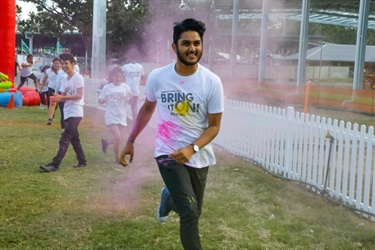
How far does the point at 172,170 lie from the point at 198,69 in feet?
2.40

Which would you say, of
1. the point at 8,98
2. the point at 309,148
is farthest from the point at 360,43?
the point at 309,148

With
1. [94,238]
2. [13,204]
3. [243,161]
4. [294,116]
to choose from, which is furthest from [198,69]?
[243,161]

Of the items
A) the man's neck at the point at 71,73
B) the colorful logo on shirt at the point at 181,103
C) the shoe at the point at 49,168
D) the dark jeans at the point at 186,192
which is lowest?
the shoe at the point at 49,168

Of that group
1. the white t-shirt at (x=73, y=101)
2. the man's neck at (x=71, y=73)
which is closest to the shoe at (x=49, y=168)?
the white t-shirt at (x=73, y=101)

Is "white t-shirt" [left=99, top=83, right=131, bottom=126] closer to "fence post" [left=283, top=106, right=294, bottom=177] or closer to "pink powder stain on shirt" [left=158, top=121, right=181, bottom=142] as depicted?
"fence post" [left=283, top=106, right=294, bottom=177]

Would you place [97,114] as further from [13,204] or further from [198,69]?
[198,69]

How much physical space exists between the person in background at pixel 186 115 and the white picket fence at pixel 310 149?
257cm

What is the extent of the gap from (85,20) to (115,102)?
27.3 meters

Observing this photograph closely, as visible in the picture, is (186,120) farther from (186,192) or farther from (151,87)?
(186,192)

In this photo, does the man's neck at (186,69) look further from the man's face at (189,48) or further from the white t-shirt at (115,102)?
the white t-shirt at (115,102)

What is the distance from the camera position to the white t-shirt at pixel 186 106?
338 centimetres

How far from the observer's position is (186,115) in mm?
3408

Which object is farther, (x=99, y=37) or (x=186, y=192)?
(x=99, y=37)

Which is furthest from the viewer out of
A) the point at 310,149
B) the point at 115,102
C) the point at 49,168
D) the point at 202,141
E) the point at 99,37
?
the point at 99,37
